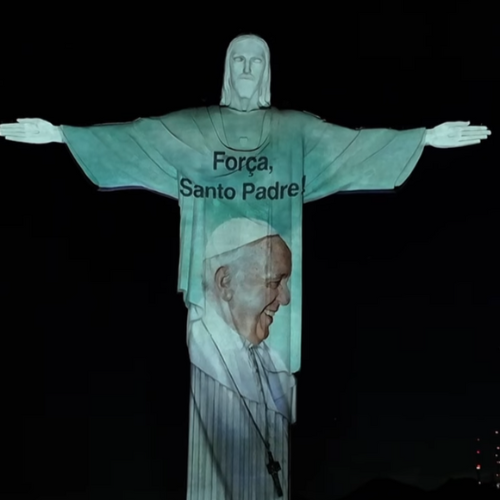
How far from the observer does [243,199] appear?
6.39 meters

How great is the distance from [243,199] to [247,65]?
83 cm

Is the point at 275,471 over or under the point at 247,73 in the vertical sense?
under

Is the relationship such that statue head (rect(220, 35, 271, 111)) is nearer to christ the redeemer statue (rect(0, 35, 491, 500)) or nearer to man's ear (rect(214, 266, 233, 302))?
christ the redeemer statue (rect(0, 35, 491, 500))

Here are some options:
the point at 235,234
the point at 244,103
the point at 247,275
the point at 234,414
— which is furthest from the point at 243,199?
the point at 234,414

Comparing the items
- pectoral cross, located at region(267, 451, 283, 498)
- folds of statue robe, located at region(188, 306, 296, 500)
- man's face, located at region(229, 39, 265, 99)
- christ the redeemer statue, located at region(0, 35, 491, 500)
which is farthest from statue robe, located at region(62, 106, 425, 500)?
pectoral cross, located at region(267, 451, 283, 498)

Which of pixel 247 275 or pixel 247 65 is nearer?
pixel 247 275

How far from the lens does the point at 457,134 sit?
21.1 feet

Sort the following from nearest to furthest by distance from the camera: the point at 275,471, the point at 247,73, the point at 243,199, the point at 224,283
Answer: the point at 275,471
the point at 224,283
the point at 243,199
the point at 247,73

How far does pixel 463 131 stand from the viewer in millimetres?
6445

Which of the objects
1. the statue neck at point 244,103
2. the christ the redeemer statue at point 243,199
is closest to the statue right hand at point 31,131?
the christ the redeemer statue at point 243,199

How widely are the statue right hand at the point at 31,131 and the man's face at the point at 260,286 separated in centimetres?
141

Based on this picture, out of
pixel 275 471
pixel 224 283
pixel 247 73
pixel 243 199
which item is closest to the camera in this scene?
pixel 275 471

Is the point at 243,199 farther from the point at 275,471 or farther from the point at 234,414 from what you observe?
the point at 275,471

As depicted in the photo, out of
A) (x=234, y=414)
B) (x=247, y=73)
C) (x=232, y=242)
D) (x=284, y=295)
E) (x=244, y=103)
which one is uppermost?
(x=247, y=73)
